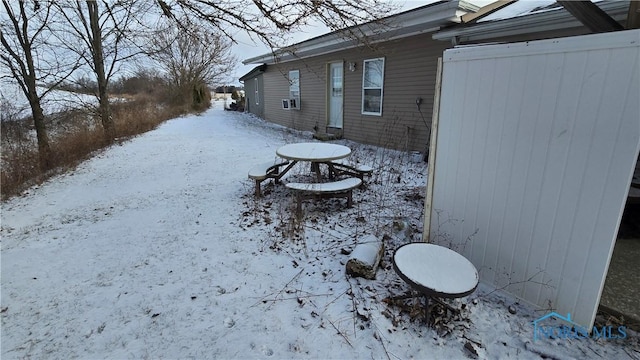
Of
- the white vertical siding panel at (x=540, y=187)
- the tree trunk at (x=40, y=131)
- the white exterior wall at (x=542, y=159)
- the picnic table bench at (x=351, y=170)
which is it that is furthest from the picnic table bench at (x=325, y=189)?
the tree trunk at (x=40, y=131)

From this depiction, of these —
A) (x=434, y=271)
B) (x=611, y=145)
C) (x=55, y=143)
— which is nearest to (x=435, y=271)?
(x=434, y=271)

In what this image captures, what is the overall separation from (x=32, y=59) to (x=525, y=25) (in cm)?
901

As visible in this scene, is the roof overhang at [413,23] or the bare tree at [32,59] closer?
the roof overhang at [413,23]

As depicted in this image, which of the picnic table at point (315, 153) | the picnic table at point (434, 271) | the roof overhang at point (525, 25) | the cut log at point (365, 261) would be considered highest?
the roof overhang at point (525, 25)

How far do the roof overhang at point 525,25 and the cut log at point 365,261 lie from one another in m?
3.89

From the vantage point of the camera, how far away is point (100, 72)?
9.01 meters

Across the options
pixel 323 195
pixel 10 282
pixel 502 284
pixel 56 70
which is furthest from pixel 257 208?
pixel 56 70

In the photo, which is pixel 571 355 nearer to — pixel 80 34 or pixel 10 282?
pixel 10 282

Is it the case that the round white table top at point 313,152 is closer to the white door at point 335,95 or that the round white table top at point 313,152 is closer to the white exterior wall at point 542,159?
the white exterior wall at point 542,159

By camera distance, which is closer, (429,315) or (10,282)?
(429,315)

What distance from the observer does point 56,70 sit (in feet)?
22.7

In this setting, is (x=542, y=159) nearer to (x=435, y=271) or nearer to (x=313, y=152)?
(x=435, y=271)

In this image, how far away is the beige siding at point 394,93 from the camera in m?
6.34

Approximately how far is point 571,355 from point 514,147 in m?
1.28
